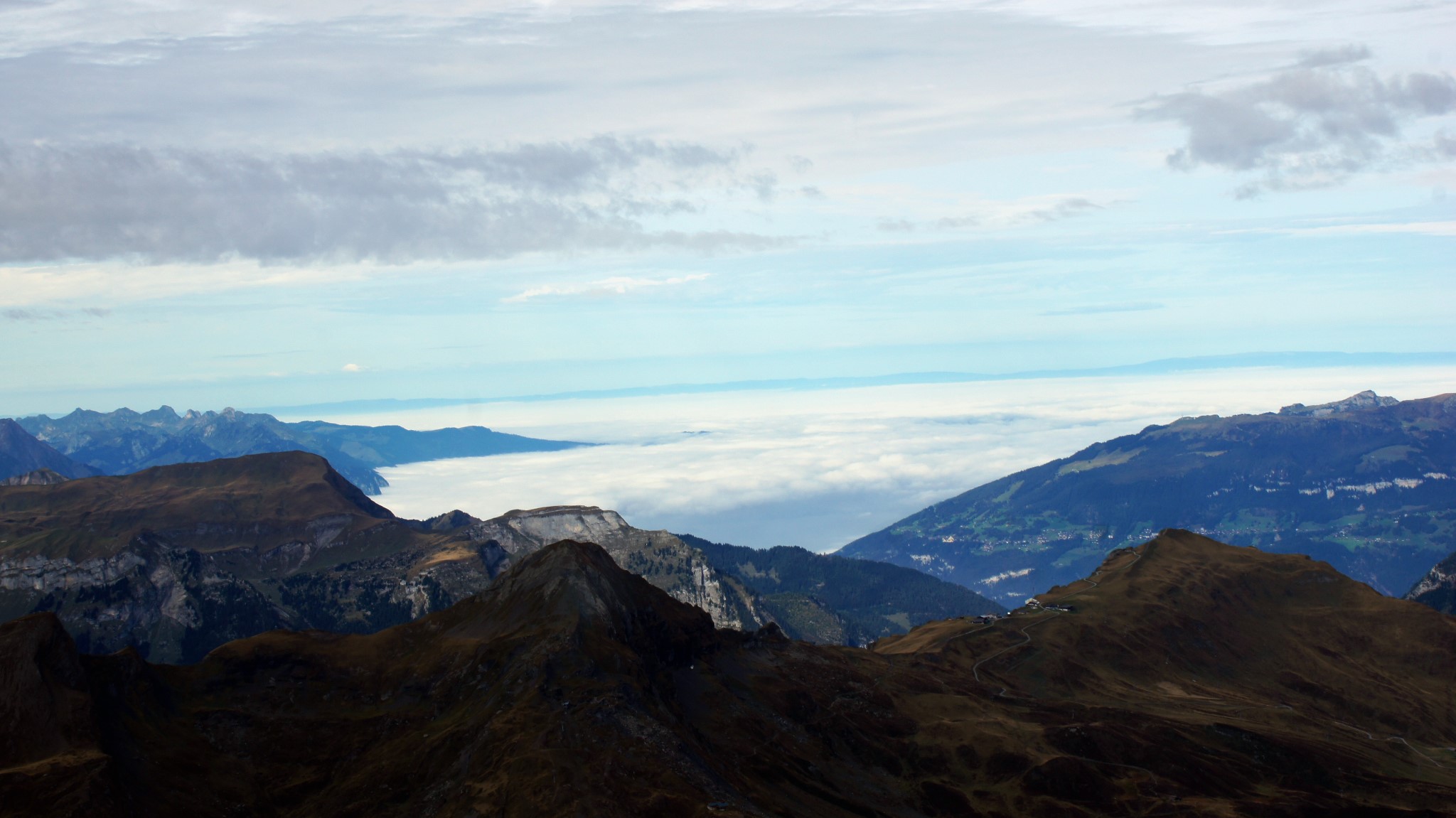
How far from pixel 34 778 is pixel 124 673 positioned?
1356 inches

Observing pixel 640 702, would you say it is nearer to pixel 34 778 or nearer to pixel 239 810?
pixel 239 810

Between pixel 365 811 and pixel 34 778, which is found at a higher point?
pixel 34 778

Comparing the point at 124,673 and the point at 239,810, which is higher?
the point at 124,673

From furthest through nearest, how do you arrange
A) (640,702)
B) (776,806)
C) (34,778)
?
(640,702)
(776,806)
(34,778)

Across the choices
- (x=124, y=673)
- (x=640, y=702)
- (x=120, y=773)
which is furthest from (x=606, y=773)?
(x=124, y=673)

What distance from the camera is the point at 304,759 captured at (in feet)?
628

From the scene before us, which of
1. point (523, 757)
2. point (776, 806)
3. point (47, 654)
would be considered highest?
point (47, 654)

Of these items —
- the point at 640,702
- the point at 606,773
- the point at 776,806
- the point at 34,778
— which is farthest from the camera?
the point at 640,702

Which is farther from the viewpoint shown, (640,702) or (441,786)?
(640,702)

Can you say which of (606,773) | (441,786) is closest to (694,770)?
(606,773)

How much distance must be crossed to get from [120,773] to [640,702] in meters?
83.4

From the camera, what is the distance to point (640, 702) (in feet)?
650

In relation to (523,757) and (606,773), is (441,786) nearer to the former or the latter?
(523,757)

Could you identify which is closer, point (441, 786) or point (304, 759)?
point (441, 786)
